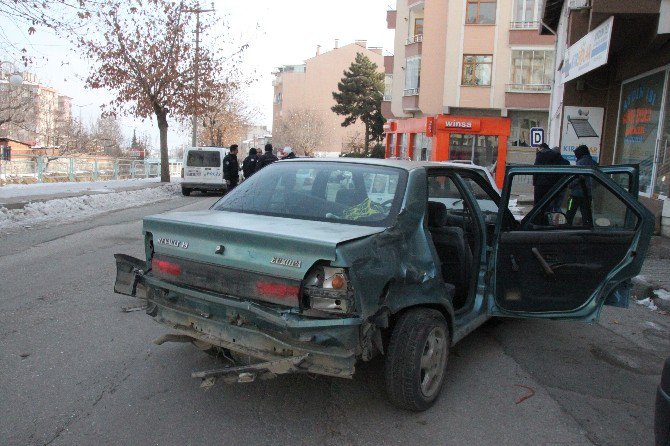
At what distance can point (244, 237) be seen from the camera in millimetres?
3336

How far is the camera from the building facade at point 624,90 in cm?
972

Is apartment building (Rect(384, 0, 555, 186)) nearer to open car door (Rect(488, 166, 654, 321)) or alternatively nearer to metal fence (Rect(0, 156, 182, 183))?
metal fence (Rect(0, 156, 182, 183))

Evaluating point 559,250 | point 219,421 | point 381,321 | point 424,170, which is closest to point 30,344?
point 219,421

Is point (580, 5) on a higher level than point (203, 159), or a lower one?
higher

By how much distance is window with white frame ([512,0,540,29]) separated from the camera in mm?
33125

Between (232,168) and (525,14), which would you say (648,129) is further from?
(525,14)

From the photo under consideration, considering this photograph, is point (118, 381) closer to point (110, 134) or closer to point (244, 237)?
point (244, 237)

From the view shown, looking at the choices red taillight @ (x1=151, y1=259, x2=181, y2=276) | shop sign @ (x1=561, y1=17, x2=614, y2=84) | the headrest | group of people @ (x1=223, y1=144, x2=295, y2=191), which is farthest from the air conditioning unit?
red taillight @ (x1=151, y1=259, x2=181, y2=276)

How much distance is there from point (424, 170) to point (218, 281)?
1.70 m

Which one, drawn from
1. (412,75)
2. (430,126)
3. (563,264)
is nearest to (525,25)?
(412,75)

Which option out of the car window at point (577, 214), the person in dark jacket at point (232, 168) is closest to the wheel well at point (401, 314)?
the car window at point (577, 214)

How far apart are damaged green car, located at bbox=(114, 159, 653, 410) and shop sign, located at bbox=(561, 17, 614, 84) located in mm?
5557

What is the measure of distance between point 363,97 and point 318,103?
32.0 meters

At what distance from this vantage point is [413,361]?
3459 mm
